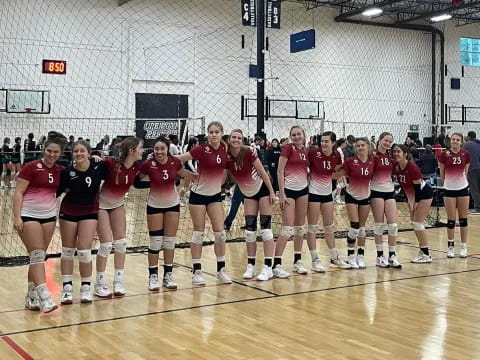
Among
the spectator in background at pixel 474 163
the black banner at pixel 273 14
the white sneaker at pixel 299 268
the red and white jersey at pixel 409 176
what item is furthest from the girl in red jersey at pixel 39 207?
the spectator in background at pixel 474 163

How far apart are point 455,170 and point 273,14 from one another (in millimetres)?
4610

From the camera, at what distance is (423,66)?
1101 inches

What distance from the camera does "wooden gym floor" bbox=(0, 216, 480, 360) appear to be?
454 centimetres

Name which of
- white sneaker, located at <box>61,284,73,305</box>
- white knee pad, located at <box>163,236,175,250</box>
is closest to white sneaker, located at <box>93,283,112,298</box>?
white sneaker, located at <box>61,284,73,305</box>

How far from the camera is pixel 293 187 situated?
713cm

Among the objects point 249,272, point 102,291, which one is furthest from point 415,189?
point 102,291

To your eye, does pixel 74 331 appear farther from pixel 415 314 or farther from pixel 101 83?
pixel 101 83

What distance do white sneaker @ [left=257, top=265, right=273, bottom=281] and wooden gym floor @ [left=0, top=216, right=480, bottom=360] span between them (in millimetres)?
99

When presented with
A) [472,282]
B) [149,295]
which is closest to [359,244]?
[472,282]

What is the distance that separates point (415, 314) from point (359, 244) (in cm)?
228

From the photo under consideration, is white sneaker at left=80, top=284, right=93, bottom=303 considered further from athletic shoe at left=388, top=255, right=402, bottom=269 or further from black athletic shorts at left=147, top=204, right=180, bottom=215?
athletic shoe at left=388, top=255, right=402, bottom=269

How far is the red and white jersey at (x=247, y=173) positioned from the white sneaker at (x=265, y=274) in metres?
0.86

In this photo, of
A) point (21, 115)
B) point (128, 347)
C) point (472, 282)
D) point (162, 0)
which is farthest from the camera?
point (162, 0)

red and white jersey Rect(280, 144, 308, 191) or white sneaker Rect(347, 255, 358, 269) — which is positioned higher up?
red and white jersey Rect(280, 144, 308, 191)
